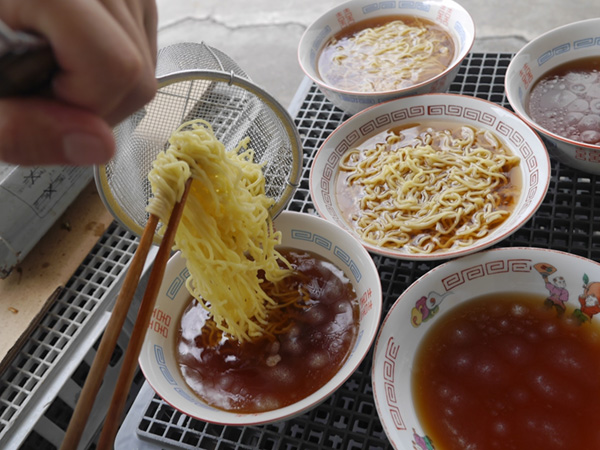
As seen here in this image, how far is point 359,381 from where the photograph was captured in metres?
1.50

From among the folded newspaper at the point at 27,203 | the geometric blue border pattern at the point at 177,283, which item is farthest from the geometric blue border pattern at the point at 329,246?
the folded newspaper at the point at 27,203

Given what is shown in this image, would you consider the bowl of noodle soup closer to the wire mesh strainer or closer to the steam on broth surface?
the wire mesh strainer

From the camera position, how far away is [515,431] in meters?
1.28

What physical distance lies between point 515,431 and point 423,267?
61 cm

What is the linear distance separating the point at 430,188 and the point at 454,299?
23.9 inches

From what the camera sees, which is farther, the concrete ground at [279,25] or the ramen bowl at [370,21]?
the concrete ground at [279,25]

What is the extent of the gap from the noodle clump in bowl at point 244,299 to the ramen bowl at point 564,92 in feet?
2.76

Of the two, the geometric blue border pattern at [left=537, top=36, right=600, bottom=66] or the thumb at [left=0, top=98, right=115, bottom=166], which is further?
the geometric blue border pattern at [left=537, top=36, right=600, bottom=66]

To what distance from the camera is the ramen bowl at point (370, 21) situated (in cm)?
215

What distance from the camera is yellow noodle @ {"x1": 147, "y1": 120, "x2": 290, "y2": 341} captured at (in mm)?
1405

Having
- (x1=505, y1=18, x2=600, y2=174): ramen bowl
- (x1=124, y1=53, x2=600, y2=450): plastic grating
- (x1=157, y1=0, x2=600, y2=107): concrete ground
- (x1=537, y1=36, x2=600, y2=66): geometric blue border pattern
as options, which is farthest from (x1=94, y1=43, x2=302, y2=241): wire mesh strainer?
(x1=157, y1=0, x2=600, y2=107): concrete ground

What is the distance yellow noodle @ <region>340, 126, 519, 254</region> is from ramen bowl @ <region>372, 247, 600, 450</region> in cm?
22

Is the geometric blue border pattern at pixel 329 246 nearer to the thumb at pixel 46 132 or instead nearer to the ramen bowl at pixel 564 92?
the ramen bowl at pixel 564 92

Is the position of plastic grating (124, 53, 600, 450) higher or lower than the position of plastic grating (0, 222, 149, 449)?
higher
